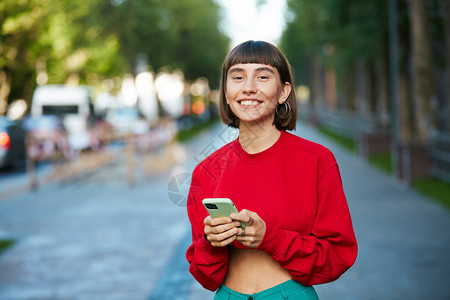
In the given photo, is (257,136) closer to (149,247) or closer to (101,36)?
(149,247)

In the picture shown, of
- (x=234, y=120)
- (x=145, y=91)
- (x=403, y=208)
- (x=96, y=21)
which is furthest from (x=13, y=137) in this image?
(x=145, y=91)

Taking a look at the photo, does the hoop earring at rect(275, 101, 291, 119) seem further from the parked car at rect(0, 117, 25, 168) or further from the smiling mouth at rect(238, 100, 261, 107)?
the parked car at rect(0, 117, 25, 168)

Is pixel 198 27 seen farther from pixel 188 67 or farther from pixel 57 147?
pixel 57 147

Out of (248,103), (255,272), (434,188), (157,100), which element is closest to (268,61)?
(248,103)

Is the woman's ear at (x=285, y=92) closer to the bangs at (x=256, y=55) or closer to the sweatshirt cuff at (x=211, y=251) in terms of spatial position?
the bangs at (x=256, y=55)

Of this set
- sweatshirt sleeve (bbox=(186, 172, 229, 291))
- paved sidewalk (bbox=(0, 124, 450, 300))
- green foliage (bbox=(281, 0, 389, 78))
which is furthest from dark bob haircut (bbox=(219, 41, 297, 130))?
green foliage (bbox=(281, 0, 389, 78))

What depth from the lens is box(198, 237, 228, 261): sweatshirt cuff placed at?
7.29 ft

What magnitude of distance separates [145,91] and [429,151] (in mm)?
60739

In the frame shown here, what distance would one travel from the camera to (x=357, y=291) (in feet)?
20.4

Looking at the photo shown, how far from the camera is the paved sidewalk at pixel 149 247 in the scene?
21.2 feet

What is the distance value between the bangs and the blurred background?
288 mm

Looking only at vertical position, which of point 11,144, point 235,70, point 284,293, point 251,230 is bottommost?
point 11,144

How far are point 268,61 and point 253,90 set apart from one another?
0.12 meters

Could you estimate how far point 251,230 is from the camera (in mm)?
2033
